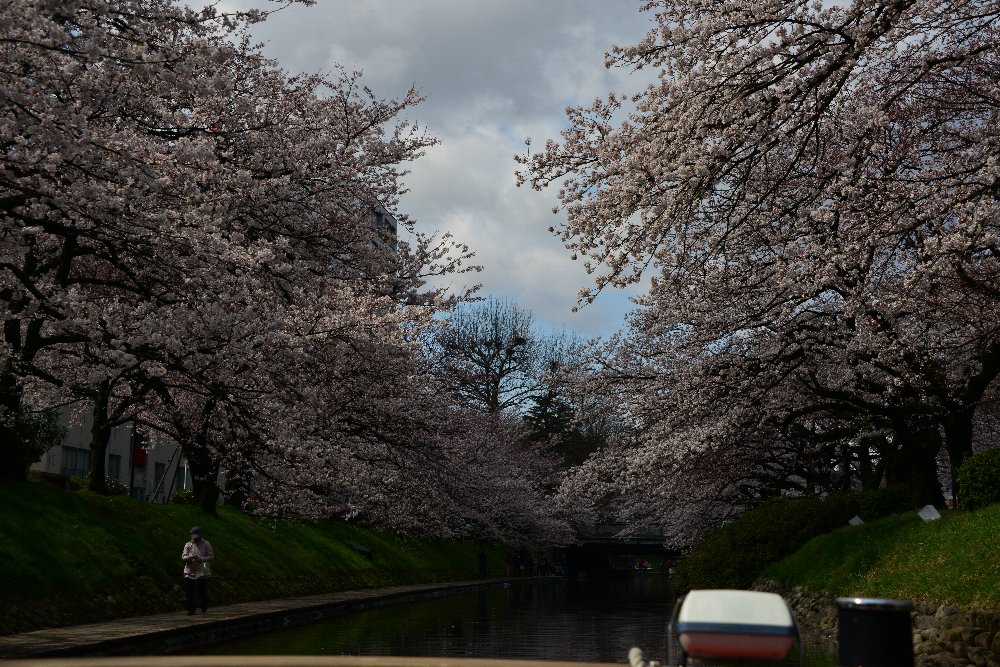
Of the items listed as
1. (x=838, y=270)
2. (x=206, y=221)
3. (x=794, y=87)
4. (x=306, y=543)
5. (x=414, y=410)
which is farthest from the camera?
(x=306, y=543)

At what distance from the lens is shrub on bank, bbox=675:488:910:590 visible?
29781 mm

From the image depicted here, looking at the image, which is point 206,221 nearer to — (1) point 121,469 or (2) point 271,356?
(2) point 271,356

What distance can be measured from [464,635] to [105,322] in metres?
9.59

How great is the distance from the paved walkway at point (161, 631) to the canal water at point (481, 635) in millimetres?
670

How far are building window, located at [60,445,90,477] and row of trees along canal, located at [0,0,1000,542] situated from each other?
1330 centimetres

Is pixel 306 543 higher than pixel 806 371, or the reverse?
Answer: pixel 806 371

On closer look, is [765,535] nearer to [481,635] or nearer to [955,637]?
[481,635]

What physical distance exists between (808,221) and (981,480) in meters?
5.58

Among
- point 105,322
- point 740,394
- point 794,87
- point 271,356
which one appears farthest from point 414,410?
point 794,87

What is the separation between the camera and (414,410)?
31.7 metres

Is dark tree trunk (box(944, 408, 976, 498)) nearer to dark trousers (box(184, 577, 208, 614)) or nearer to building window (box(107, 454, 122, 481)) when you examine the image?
dark trousers (box(184, 577, 208, 614))

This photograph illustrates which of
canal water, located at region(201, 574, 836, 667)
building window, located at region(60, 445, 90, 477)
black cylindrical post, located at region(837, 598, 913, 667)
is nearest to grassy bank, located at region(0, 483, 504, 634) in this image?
canal water, located at region(201, 574, 836, 667)

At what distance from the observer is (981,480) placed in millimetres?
19938

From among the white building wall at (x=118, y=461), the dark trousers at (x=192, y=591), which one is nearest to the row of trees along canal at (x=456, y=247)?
the dark trousers at (x=192, y=591)
